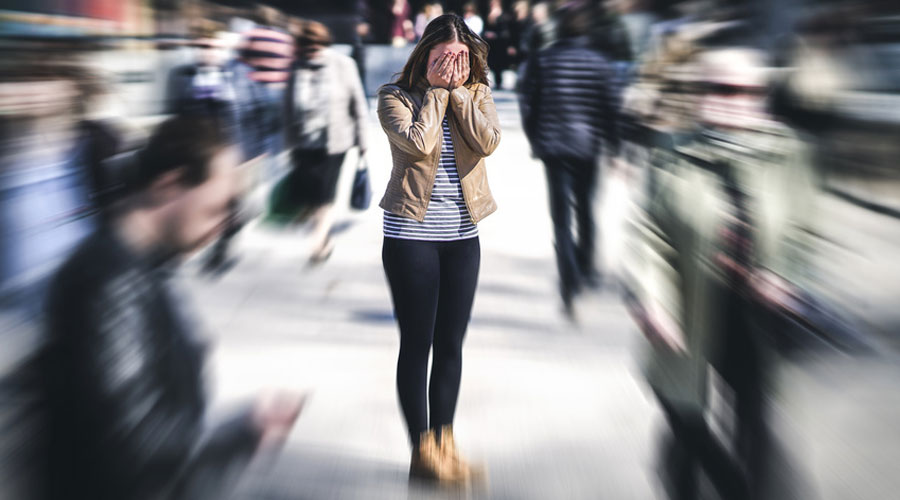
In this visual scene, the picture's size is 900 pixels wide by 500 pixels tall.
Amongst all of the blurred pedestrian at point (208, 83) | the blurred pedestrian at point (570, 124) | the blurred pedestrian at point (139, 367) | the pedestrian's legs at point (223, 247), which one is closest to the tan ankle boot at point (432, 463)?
the blurred pedestrian at point (139, 367)

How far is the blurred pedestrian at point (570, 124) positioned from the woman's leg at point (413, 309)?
2098mm

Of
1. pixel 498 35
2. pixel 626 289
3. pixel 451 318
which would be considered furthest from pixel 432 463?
pixel 498 35

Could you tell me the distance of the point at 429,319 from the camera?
2525 millimetres

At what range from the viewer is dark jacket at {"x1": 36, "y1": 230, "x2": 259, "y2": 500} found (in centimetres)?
208

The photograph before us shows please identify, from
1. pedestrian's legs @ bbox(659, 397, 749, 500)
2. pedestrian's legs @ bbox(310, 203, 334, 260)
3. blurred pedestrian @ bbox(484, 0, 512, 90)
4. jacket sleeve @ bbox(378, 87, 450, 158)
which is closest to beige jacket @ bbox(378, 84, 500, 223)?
jacket sleeve @ bbox(378, 87, 450, 158)

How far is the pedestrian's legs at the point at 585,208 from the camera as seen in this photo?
15.3 feet

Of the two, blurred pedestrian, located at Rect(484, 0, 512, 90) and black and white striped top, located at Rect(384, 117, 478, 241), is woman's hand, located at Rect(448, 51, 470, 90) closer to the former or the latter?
black and white striped top, located at Rect(384, 117, 478, 241)

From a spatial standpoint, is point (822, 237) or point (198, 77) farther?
point (198, 77)

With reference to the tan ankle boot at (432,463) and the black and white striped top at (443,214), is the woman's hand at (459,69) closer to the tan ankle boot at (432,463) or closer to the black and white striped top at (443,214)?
the black and white striped top at (443,214)

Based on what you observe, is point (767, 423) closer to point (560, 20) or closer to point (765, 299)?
Result: point (765, 299)

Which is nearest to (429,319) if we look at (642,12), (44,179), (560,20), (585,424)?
(585,424)

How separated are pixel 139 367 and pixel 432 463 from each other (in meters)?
0.98

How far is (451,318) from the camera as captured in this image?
2566mm

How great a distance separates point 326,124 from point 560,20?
1.82 meters
